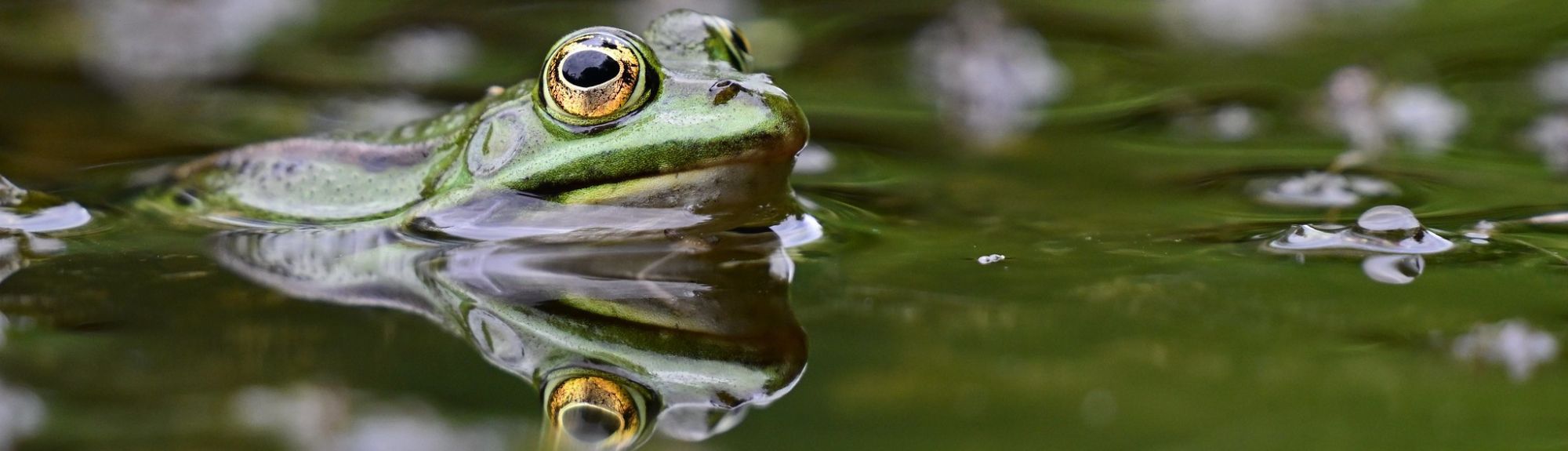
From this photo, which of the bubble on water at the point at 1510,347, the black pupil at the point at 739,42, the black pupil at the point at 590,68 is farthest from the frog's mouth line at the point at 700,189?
the bubble on water at the point at 1510,347

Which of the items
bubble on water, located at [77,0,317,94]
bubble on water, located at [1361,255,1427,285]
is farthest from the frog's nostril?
bubble on water, located at [77,0,317,94]

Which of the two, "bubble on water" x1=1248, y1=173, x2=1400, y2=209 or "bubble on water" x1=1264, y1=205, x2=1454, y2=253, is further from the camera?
"bubble on water" x1=1248, y1=173, x2=1400, y2=209

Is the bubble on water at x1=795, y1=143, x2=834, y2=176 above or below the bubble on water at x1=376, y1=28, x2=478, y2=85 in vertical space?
below

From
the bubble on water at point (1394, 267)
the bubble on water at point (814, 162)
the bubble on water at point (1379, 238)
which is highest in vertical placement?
the bubble on water at point (814, 162)

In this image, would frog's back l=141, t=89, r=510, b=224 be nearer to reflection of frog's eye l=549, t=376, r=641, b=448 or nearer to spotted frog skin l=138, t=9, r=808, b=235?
spotted frog skin l=138, t=9, r=808, b=235

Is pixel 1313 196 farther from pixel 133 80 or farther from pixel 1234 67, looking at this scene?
pixel 133 80

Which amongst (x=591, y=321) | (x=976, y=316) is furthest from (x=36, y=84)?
(x=976, y=316)

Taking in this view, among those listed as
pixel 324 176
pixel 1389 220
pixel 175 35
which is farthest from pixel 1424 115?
pixel 175 35

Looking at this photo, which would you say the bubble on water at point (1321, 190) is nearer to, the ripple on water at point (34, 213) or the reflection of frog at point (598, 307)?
the reflection of frog at point (598, 307)
